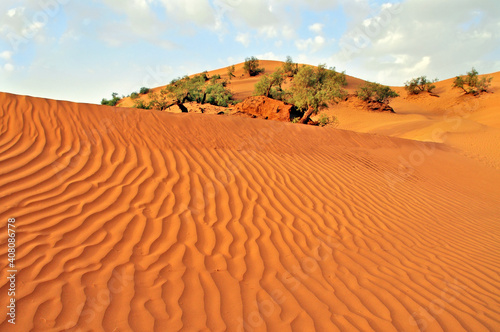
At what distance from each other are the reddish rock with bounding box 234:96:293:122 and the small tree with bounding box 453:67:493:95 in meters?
26.2

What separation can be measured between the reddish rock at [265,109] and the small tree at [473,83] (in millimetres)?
26214

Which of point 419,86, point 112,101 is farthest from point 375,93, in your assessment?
point 112,101

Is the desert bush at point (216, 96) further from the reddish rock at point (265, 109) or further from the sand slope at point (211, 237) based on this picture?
the sand slope at point (211, 237)

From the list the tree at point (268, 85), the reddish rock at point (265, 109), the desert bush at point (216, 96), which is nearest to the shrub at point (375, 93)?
the tree at point (268, 85)

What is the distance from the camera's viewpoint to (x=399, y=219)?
201 inches

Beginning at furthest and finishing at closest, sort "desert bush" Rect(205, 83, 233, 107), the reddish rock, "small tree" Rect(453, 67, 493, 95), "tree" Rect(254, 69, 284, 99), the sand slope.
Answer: "small tree" Rect(453, 67, 493, 95) → "tree" Rect(254, 69, 284, 99) → "desert bush" Rect(205, 83, 233, 107) → the reddish rock → the sand slope

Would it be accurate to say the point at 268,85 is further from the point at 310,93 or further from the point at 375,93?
the point at 375,93

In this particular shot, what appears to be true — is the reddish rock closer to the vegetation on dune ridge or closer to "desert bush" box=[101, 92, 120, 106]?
the vegetation on dune ridge

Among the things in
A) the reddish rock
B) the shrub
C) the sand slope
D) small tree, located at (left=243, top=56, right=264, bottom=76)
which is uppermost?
small tree, located at (left=243, top=56, right=264, bottom=76)

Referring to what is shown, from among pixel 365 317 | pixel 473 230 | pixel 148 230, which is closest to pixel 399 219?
pixel 473 230

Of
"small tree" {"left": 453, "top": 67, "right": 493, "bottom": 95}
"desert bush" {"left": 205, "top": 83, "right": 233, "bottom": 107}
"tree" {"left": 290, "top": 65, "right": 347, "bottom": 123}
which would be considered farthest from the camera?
"small tree" {"left": 453, "top": 67, "right": 493, "bottom": 95}

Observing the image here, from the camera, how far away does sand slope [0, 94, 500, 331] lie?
101 inches

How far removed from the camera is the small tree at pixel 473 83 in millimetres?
30328

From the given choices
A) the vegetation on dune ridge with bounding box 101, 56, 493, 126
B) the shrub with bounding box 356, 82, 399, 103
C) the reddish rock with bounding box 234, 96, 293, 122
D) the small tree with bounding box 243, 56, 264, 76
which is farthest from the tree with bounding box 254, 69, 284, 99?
the small tree with bounding box 243, 56, 264, 76
